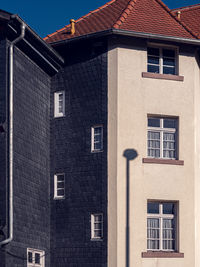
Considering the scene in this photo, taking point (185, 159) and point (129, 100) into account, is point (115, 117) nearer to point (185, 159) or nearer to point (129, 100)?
point (129, 100)

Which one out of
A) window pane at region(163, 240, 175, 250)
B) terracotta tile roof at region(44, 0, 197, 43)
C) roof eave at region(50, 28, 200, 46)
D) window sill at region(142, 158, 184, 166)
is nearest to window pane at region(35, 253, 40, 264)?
window pane at region(163, 240, 175, 250)

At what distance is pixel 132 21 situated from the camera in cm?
2712

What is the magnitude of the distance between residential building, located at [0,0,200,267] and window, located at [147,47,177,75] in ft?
0.13

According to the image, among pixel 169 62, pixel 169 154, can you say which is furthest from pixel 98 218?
pixel 169 62

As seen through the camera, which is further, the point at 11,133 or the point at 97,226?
the point at 97,226

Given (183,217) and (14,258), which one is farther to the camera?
(183,217)

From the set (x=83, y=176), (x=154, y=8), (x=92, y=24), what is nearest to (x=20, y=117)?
(x=83, y=176)

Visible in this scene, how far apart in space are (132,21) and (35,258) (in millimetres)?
9313

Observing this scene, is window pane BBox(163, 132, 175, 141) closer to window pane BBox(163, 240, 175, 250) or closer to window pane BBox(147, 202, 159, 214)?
window pane BBox(147, 202, 159, 214)

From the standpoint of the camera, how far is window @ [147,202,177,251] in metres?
25.7

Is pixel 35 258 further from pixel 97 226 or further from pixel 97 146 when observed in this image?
pixel 97 146

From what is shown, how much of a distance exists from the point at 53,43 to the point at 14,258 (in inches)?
324

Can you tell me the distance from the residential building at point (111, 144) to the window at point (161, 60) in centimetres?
4

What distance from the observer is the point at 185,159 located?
2625 cm
